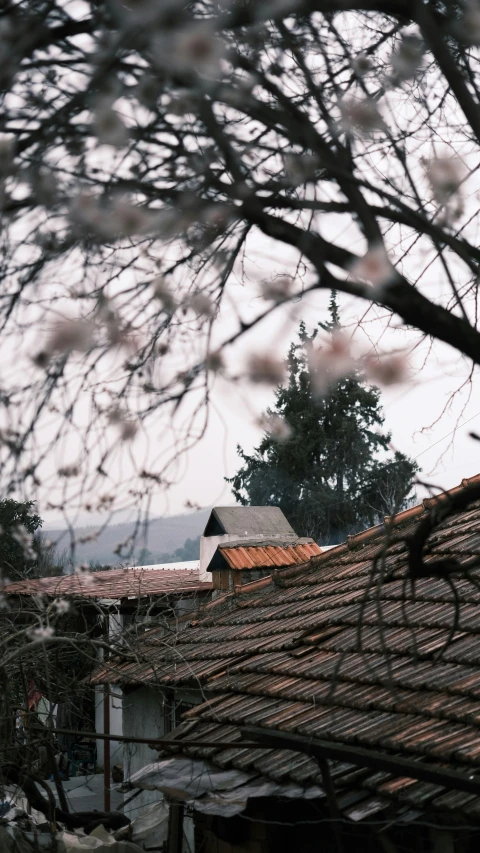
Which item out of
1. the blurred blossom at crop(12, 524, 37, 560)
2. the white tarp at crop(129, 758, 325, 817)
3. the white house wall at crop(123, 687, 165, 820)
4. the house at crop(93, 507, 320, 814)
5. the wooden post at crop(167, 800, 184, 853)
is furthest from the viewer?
the white house wall at crop(123, 687, 165, 820)

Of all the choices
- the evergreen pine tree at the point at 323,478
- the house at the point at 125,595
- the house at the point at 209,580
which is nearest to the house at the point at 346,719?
the house at the point at 209,580

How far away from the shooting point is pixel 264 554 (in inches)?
425

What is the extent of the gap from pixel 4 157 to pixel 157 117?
1.69 feet

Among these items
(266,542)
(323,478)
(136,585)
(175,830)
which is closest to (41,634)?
(175,830)

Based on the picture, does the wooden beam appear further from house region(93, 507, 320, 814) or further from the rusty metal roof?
the rusty metal roof

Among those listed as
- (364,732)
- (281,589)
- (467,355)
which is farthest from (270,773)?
(281,589)

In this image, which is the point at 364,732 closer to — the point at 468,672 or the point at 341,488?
the point at 468,672

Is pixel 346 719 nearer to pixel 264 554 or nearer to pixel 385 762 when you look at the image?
pixel 385 762

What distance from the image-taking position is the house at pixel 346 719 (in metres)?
3.50

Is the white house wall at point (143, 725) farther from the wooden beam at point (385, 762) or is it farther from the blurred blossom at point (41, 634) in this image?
the wooden beam at point (385, 762)

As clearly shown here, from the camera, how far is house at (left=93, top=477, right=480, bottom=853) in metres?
3.50

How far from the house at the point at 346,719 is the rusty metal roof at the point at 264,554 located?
2439 millimetres

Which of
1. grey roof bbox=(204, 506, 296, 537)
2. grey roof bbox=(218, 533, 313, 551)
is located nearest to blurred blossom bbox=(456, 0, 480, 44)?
grey roof bbox=(218, 533, 313, 551)

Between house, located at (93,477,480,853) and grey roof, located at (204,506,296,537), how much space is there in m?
4.19
